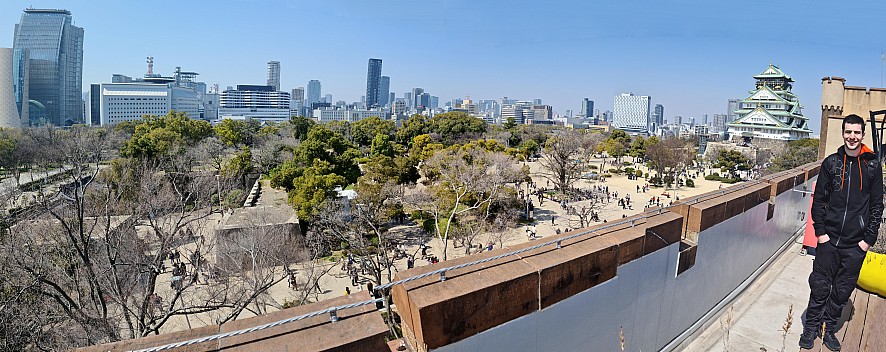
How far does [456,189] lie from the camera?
19.2 m

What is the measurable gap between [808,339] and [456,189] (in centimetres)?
1588

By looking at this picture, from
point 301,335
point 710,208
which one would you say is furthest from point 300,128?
point 301,335

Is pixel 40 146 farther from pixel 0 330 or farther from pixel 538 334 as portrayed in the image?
pixel 538 334

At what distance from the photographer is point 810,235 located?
157 inches

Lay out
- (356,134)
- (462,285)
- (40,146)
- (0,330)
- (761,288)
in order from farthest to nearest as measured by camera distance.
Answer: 1. (356,134)
2. (40,146)
3. (0,330)
4. (761,288)
5. (462,285)

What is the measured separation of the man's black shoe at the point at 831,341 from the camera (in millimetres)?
3371

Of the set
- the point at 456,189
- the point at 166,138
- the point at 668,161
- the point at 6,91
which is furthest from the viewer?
the point at 6,91

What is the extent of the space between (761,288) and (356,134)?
4736 centimetres

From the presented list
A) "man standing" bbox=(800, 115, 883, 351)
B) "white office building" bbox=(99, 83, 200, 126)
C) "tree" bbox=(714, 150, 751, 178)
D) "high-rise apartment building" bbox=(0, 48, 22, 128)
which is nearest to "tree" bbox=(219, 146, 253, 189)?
"man standing" bbox=(800, 115, 883, 351)

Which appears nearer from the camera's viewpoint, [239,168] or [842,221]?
[842,221]

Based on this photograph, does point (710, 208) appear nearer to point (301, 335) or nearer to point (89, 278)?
point (301, 335)

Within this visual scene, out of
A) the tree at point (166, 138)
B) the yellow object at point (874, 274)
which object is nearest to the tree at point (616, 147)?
the tree at point (166, 138)

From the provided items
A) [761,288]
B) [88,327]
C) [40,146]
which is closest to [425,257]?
[88,327]

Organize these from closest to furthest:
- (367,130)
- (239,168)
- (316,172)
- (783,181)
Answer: (783,181) < (316,172) < (239,168) < (367,130)
